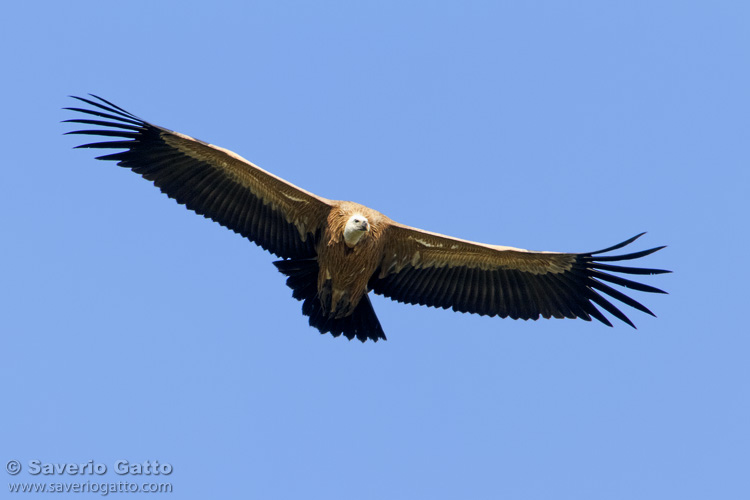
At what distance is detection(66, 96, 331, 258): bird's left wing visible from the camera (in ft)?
30.1

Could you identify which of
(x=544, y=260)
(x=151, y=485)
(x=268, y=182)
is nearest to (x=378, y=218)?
(x=268, y=182)

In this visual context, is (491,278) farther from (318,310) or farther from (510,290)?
(318,310)

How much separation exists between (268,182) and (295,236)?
68cm

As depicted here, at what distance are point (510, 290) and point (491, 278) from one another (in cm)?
24

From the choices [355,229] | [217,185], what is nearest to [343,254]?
[355,229]

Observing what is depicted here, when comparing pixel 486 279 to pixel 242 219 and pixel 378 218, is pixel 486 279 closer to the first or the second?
pixel 378 218

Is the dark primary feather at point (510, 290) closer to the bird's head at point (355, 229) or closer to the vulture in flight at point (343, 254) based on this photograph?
the vulture in flight at point (343, 254)

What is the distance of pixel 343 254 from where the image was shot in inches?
350

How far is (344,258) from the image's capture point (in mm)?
8922

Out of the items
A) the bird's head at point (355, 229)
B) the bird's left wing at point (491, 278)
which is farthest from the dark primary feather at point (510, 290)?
the bird's head at point (355, 229)

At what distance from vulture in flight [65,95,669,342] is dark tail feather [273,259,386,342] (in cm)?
1

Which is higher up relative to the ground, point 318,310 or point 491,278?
point 491,278

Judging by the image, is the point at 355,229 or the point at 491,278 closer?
the point at 355,229

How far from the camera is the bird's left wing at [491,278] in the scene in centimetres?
919
